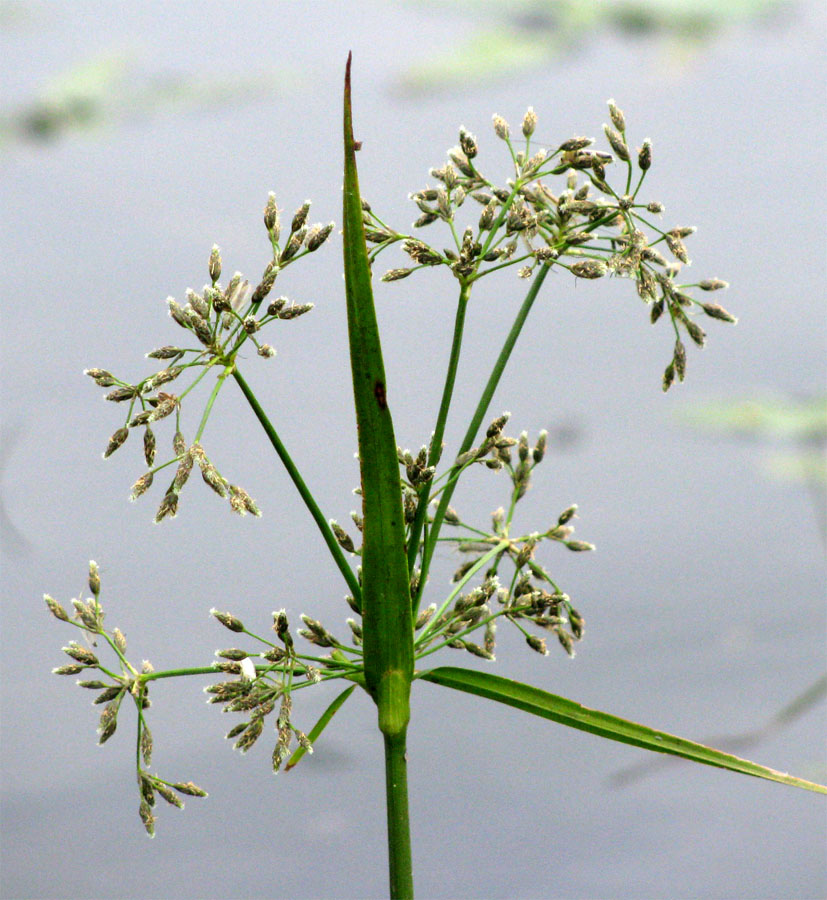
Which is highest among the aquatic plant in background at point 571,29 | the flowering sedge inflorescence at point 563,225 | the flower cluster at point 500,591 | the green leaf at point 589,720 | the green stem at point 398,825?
the aquatic plant in background at point 571,29

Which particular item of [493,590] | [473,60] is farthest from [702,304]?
[473,60]

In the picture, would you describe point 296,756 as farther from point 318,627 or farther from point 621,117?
point 621,117

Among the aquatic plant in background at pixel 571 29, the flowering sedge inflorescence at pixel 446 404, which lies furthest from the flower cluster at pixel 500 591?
the aquatic plant in background at pixel 571 29

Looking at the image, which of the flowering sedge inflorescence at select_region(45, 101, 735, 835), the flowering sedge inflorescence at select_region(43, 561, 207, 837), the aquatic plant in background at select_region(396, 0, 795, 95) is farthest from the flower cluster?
the aquatic plant in background at select_region(396, 0, 795, 95)

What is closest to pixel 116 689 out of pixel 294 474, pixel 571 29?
pixel 294 474

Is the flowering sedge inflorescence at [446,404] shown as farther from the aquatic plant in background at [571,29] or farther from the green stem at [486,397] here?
the aquatic plant in background at [571,29]

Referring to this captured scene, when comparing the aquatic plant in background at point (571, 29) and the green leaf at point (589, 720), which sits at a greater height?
the aquatic plant in background at point (571, 29)
